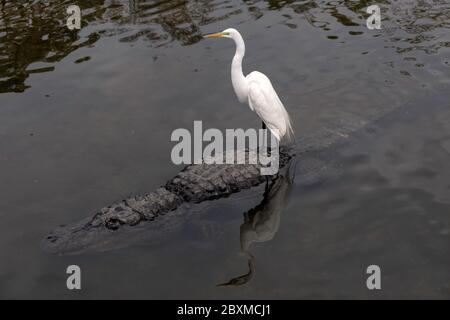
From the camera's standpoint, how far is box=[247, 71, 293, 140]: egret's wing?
8.62m

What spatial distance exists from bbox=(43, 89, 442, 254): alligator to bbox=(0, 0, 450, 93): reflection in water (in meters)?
4.39

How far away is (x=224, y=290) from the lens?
21.5ft

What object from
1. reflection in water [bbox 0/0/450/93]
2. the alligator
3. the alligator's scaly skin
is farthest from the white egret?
reflection in water [bbox 0/0/450/93]

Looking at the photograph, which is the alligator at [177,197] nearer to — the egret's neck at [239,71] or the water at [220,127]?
the water at [220,127]

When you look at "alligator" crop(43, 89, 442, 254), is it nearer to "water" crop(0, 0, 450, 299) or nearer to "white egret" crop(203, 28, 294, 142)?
"water" crop(0, 0, 450, 299)

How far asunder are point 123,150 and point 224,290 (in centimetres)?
365

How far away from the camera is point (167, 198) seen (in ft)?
24.4

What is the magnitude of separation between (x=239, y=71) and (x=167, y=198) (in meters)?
2.52

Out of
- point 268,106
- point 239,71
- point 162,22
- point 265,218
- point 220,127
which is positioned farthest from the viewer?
point 162,22

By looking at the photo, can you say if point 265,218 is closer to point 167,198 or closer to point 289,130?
point 167,198

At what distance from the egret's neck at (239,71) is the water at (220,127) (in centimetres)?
104

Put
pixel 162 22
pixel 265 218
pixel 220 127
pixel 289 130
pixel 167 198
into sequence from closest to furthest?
pixel 167 198, pixel 265 218, pixel 289 130, pixel 220 127, pixel 162 22

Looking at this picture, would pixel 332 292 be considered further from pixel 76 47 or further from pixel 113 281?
pixel 76 47

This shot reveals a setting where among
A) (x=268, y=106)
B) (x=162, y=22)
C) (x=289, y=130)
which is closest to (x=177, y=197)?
(x=268, y=106)
